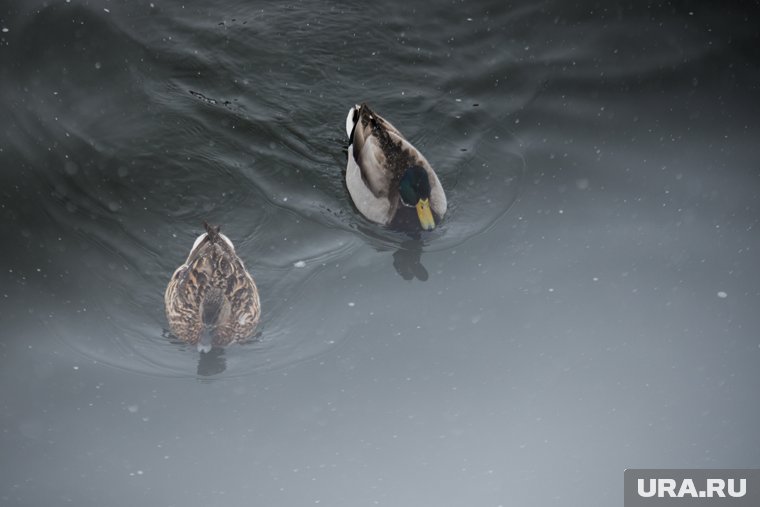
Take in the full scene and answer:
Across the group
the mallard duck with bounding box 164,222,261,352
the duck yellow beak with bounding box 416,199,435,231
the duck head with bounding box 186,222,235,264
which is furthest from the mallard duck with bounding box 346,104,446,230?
the mallard duck with bounding box 164,222,261,352

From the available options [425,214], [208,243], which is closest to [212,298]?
[208,243]

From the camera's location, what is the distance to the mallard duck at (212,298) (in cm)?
693

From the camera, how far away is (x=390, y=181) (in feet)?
26.8

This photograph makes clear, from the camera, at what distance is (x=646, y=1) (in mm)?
10844

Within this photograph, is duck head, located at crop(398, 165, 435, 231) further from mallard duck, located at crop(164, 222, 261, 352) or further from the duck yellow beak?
mallard duck, located at crop(164, 222, 261, 352)

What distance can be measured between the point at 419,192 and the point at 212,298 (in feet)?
6.58

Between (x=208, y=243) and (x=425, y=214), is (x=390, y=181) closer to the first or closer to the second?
(x=425, y=214)

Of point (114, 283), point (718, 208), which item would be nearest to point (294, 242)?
point (114, 283)

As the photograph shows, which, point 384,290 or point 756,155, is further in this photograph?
point 756,155

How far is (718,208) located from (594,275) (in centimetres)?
148

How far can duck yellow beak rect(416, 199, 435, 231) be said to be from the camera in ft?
26.1

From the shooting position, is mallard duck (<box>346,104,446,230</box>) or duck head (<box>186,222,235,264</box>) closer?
duck head (<box>186,222,235,264</box>)

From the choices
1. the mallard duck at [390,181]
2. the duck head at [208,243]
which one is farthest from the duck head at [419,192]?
the duck head at [208,243]

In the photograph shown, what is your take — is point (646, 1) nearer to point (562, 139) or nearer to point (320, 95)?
point (562, 139)
